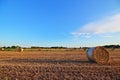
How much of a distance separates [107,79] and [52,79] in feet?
7.29

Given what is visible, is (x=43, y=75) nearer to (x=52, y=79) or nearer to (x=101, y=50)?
(x=52, y=79)

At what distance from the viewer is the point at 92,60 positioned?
61.0ft

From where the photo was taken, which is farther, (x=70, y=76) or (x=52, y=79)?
(x=70, y=76)

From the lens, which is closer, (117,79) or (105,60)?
(117,79)

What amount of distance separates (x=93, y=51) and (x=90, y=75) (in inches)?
313

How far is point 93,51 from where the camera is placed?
18.6m

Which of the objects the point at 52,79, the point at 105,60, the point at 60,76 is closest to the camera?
the point at 52,79

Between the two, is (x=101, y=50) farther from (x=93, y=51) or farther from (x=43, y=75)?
(x=43, y=75)

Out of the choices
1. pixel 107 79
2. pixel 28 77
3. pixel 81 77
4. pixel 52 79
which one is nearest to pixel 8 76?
pixel 28 77

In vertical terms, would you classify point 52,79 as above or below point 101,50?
below

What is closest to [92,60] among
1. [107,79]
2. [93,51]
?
[93,51]

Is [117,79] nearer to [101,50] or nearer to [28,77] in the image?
[28,77]

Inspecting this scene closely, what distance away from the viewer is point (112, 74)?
11031 millimetres

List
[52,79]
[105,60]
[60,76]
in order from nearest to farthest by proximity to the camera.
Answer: [52,79] < [60,76] < [105,60]
